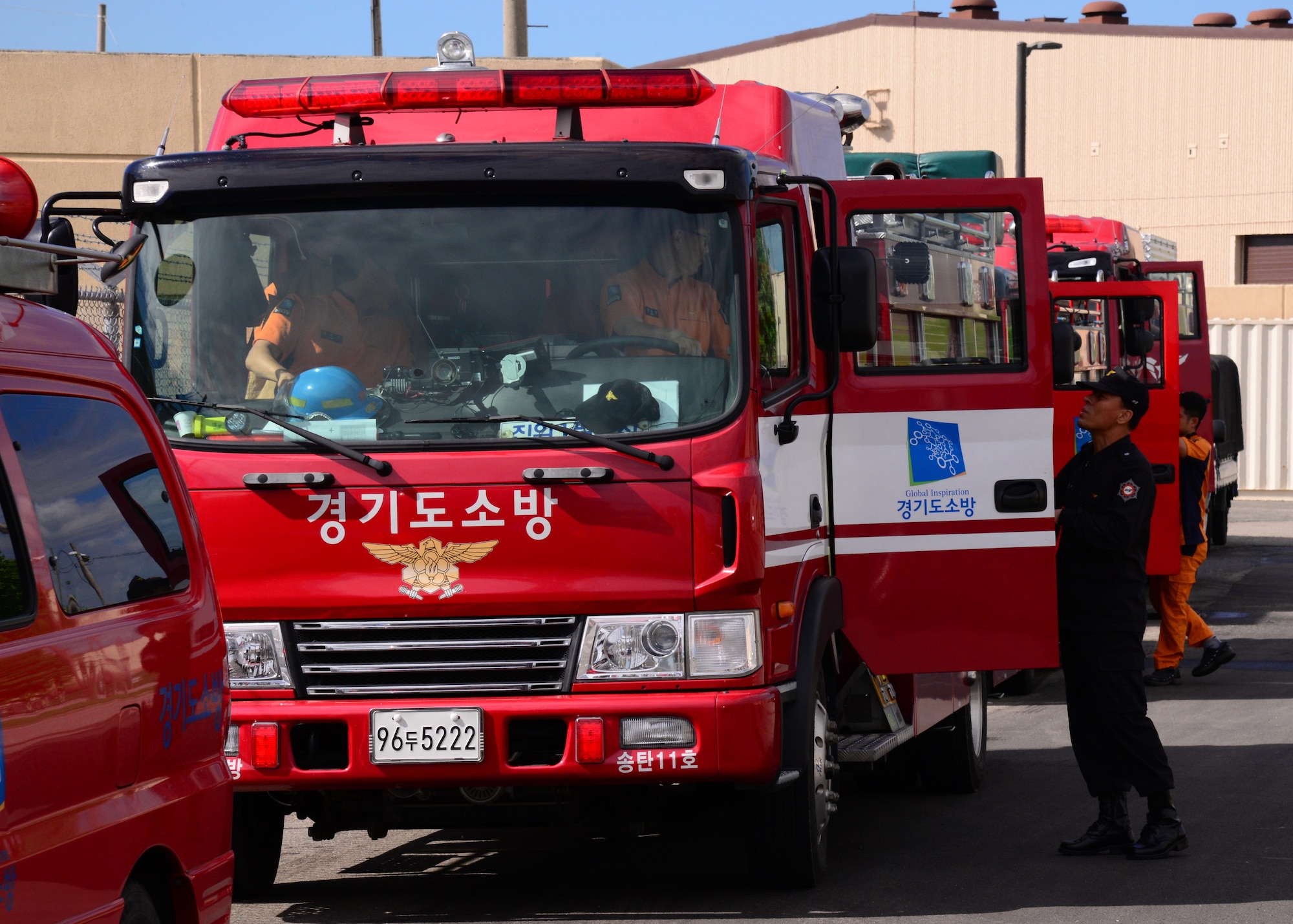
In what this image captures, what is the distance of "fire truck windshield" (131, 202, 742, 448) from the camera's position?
5.90 m

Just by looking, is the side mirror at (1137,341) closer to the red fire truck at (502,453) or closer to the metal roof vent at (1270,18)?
the red fire truck at (502,453)

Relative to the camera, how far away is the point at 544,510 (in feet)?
19.0

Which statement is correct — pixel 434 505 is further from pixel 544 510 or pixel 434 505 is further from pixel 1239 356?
pixel 1239 356

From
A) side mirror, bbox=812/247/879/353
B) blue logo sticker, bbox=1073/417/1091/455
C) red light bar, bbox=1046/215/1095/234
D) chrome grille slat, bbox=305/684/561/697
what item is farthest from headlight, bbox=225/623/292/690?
red light bar, bbox=1046/215/1095/234

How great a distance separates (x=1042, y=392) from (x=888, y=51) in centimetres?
3975

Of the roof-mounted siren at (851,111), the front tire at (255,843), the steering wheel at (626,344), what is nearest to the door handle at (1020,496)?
the steering wheel at (626,344)

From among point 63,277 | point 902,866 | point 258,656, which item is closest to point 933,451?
point 902,866

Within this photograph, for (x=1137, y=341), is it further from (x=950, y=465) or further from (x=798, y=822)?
(x=798, y=822)

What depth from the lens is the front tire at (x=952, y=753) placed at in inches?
342

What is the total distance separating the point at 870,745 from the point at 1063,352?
2025 mm

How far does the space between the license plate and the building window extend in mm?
40915

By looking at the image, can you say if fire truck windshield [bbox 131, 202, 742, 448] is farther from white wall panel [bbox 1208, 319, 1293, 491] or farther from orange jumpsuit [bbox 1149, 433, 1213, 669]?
white wall panel [bbox 1208, 319, 1293, 491]

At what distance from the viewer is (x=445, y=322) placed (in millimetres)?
5984

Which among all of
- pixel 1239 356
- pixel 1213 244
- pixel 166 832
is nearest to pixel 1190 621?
pixel 166 832
